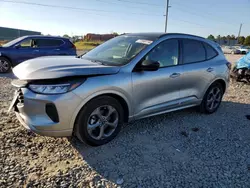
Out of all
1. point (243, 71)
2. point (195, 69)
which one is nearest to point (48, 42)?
point (195, 69)

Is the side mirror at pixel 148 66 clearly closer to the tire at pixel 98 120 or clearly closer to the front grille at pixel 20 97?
the tire at pixel 98 120

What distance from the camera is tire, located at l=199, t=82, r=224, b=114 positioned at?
4836 mm

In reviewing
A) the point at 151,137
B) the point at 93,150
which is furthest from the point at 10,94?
the point at 151,137

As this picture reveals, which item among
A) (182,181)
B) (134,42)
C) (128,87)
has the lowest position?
(182,181)

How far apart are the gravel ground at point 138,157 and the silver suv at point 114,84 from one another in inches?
13.7

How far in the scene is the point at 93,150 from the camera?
325 centimetres

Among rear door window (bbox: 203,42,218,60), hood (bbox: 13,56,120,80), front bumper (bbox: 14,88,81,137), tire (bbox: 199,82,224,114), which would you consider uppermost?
rear door window (bbox: 203,42,218,60)

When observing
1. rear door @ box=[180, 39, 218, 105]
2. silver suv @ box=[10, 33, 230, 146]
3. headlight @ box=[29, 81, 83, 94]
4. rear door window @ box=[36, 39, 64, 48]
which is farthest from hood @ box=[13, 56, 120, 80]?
rear door window @ box=[36, 39, 64, 48]

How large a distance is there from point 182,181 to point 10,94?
497cm

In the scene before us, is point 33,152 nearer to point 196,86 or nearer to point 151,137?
point 151,137

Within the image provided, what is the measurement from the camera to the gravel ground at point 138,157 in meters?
2.63

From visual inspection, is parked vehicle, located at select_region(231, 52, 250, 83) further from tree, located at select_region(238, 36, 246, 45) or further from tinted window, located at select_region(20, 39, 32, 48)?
tree, located at select_region(238, 36, 246, 45)

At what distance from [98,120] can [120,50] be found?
139 cm

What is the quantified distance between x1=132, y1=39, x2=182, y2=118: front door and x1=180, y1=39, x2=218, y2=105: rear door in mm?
198
